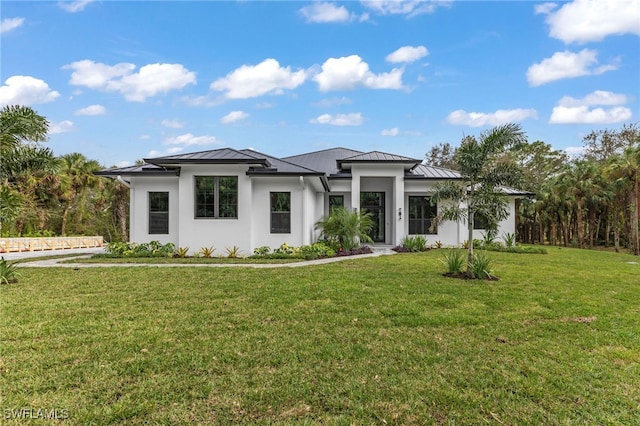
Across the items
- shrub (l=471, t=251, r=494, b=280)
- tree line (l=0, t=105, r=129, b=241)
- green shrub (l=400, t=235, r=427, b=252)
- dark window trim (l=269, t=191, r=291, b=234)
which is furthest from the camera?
tree line (l=0, t=105, r=129, b=241)

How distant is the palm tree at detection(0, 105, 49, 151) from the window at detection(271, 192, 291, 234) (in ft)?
27.4

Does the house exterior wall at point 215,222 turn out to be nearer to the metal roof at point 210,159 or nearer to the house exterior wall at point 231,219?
the house exterior wall at point 231,219

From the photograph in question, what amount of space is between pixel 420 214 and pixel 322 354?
15.8 meters

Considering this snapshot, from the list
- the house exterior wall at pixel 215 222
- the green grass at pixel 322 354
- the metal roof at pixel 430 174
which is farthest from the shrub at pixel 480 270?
the metal roof at pixel 430 174

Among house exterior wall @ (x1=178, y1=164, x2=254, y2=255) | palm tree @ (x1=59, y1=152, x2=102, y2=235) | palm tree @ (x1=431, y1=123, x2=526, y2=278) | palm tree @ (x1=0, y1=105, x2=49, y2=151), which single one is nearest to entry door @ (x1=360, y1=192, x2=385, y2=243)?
house exterior wall @ (x1=178, y1=164, x2=254, y2=255)

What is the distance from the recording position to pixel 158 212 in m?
15.0

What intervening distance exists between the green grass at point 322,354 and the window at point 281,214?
724 centimetres

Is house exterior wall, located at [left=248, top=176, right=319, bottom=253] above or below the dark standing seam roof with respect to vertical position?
below

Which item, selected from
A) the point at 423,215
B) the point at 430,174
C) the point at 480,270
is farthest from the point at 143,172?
the point at 430,174

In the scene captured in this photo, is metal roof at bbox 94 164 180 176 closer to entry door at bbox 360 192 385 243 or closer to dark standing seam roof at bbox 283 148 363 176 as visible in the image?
dark standing seam roof at bbox 283 148 363 176

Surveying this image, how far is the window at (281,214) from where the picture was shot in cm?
1477

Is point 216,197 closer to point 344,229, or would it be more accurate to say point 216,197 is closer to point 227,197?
point 227,197

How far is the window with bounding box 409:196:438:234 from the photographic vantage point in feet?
60.8

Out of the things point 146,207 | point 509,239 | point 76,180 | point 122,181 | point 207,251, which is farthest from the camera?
point 76,180
